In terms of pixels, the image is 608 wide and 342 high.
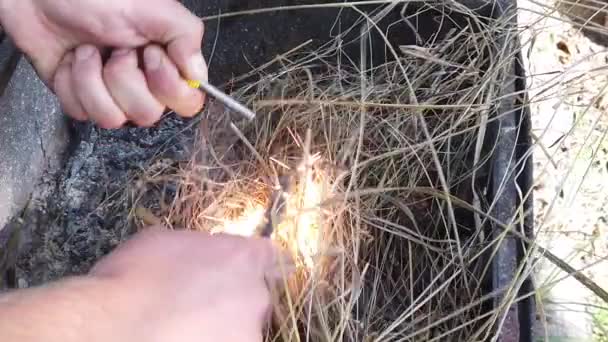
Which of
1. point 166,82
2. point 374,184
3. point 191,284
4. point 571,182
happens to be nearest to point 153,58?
point 166,82

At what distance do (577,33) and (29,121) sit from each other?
1166mm

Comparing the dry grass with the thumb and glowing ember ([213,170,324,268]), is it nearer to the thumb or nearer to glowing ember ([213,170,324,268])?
glowing ember ([213,170,324,268])

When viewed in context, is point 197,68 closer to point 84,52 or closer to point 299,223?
point 84,52

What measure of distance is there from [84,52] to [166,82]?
127 mm

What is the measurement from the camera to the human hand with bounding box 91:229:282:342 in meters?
0.82

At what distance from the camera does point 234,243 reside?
3.17ft

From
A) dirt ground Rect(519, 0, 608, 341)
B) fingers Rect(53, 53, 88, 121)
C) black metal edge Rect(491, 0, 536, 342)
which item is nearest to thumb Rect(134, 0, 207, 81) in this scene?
fingers Rect(53, 53, 88, 121)

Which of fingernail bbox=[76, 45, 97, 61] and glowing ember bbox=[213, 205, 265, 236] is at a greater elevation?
fingernail bbox=[76, 45, 97, 61]

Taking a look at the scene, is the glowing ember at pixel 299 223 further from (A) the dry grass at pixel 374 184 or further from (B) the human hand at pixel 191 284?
(B) the human hand at pixel 191 284

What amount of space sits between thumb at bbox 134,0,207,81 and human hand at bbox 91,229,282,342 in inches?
7.6

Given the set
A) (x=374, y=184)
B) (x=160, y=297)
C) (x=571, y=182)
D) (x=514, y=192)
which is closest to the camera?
(x=160, y=297)

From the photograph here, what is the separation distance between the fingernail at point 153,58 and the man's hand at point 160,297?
0.19 meters

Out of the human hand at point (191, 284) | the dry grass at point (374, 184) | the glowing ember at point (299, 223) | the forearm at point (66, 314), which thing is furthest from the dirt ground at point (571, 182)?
the forearm at point (66, 314)

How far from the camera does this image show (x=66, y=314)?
73cm
